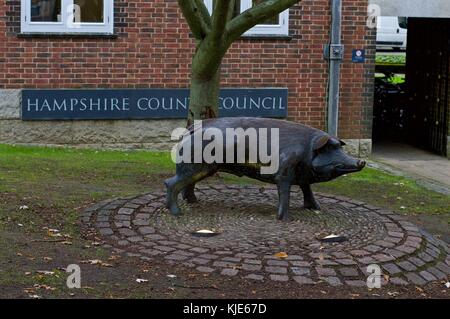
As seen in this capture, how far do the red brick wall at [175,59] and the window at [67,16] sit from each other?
124mm

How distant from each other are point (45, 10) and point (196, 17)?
14.8 ft

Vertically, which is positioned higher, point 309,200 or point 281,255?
point 309,200

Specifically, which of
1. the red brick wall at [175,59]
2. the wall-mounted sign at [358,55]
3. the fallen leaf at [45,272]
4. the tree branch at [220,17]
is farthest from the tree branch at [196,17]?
the wall-mounted sign at [358,55]

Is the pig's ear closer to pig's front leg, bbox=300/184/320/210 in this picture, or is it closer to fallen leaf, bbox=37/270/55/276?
pig's front leg, bbox=300/184/320/210

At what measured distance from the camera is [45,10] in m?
12.5

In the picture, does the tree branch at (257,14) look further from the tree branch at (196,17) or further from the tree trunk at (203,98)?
the tree trunk at (203,98)

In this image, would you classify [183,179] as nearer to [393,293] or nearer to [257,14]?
[257,14]

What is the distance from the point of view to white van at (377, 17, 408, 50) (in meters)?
27.2

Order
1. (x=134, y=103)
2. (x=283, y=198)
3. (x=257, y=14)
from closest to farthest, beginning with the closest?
(x=283, y=198) → (x=257, y=14) → (x=134, y=103)

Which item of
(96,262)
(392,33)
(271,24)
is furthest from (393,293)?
(392,33)

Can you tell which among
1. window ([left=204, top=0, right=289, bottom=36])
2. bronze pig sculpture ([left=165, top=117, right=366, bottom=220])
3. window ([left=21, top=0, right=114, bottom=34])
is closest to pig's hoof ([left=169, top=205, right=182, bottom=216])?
bronze pig sculpture ([left=165, top=117, right=366, bottom=220])

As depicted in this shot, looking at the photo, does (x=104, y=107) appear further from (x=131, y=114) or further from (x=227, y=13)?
(x=227, y=13)

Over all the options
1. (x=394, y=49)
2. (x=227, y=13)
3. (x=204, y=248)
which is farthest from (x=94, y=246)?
(x=394, y=49)

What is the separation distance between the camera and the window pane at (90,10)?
12.6m
